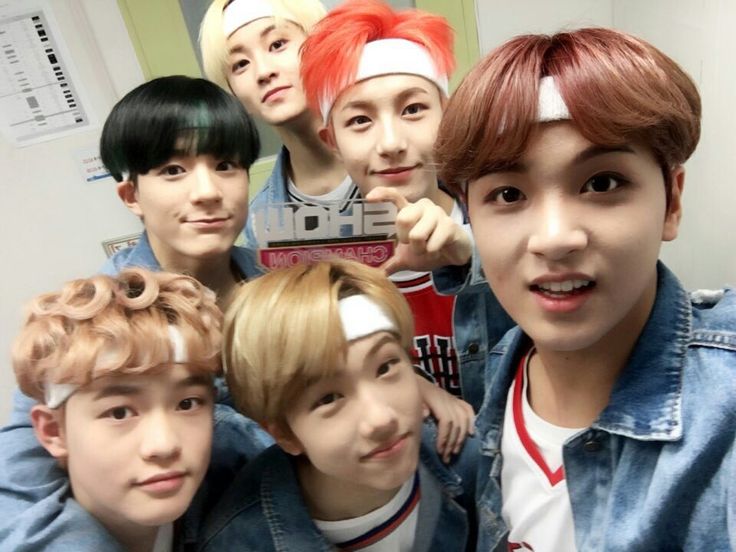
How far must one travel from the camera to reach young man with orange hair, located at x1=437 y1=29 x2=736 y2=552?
532 millimetres

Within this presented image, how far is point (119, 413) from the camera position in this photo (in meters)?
0.66

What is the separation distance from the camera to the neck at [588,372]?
2.07 feet

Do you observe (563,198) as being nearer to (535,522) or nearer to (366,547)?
(535,522)

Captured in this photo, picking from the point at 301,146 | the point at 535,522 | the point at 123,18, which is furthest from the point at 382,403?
the point at 123,18

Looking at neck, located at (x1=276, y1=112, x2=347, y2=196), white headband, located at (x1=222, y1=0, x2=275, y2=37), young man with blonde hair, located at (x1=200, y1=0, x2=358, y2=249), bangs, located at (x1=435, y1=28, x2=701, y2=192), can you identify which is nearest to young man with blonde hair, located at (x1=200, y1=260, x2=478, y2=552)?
bangs, located at (x1=435, y1=28, x2=701, y2=192)

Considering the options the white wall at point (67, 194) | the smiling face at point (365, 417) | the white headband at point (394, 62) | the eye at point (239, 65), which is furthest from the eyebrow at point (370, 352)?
the white wall at point (67, 194)

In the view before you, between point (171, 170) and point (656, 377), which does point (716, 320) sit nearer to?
point (656, 377)

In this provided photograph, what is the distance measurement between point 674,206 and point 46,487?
80 centimetres

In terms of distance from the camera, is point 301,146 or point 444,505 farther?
point 301,146

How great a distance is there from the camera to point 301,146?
3.74ft

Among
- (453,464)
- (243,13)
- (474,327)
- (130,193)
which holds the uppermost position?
(243,13)

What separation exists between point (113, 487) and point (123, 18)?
3.50 ft

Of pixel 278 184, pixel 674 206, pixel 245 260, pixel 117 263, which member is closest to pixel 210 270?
pixel 245 260

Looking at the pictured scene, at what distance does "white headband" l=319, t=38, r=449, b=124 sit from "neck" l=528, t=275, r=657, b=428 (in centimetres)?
49
